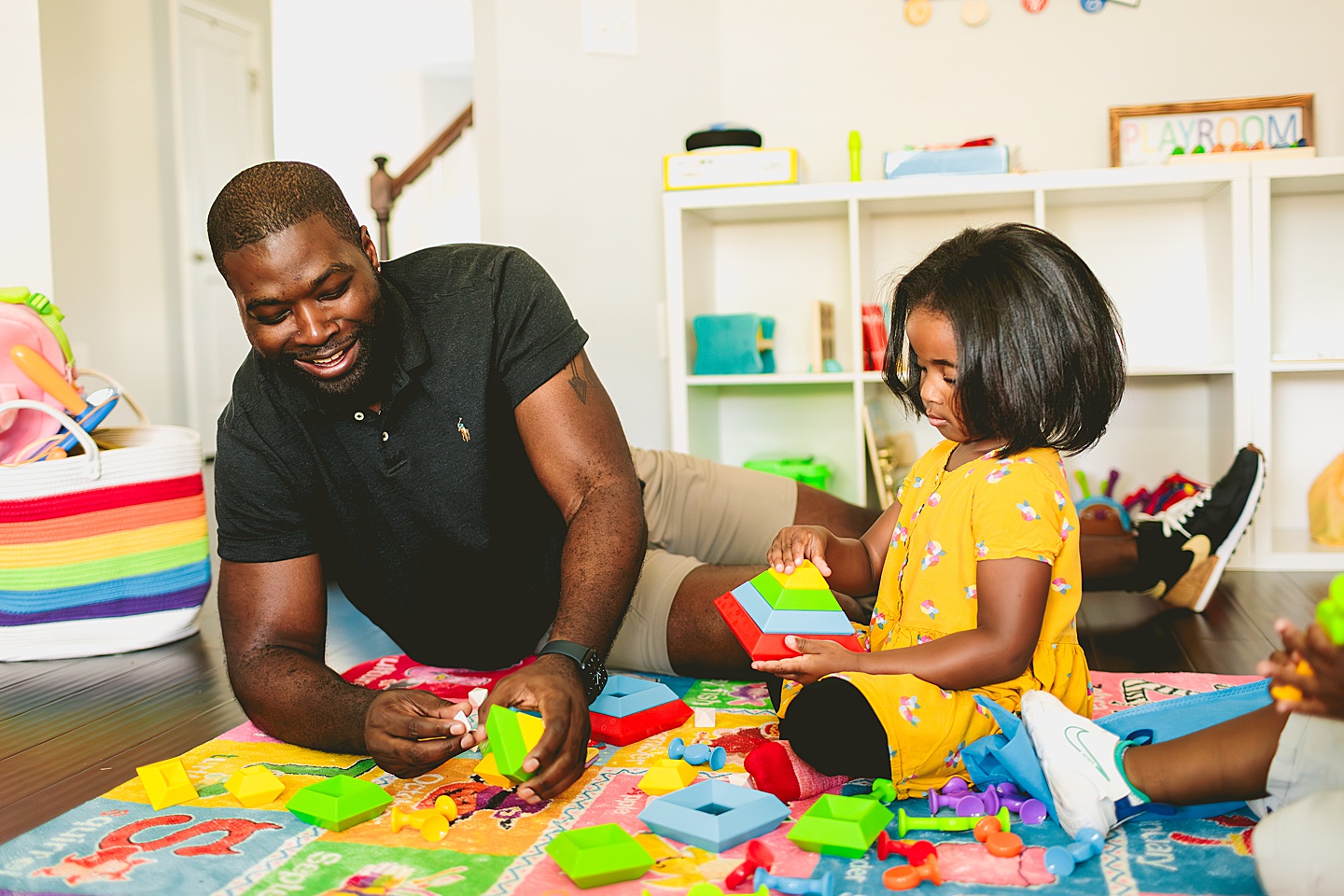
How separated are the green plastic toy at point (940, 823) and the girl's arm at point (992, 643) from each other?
0.50ft

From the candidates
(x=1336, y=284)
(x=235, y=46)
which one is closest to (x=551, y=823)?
(x=1336, y=284)

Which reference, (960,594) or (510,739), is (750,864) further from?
(960,594)

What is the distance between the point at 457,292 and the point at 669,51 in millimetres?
1880

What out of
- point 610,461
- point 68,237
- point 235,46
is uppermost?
point 235,46

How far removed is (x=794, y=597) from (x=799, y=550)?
0.08 metres

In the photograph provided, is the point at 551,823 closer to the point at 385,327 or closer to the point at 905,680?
the point at 905,680

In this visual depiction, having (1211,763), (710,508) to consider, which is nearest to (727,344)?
(710,508)

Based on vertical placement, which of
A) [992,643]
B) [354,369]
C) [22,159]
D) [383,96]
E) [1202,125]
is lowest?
[992,643]

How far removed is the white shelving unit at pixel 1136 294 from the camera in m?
2.69

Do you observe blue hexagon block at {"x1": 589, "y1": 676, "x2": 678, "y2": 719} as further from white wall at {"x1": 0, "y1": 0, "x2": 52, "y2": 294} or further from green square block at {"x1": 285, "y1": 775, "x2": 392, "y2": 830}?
white wall at {"x1": 0, "y1": 0, "x2": 52, "y2": 294}

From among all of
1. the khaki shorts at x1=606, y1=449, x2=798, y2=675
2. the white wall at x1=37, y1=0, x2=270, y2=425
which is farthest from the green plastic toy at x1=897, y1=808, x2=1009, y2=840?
the white wall at x1=37, y1=0, x2=270, y2=425

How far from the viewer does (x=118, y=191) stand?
195 inches

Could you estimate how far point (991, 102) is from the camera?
3062 mm

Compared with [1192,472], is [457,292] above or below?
Answer: above
